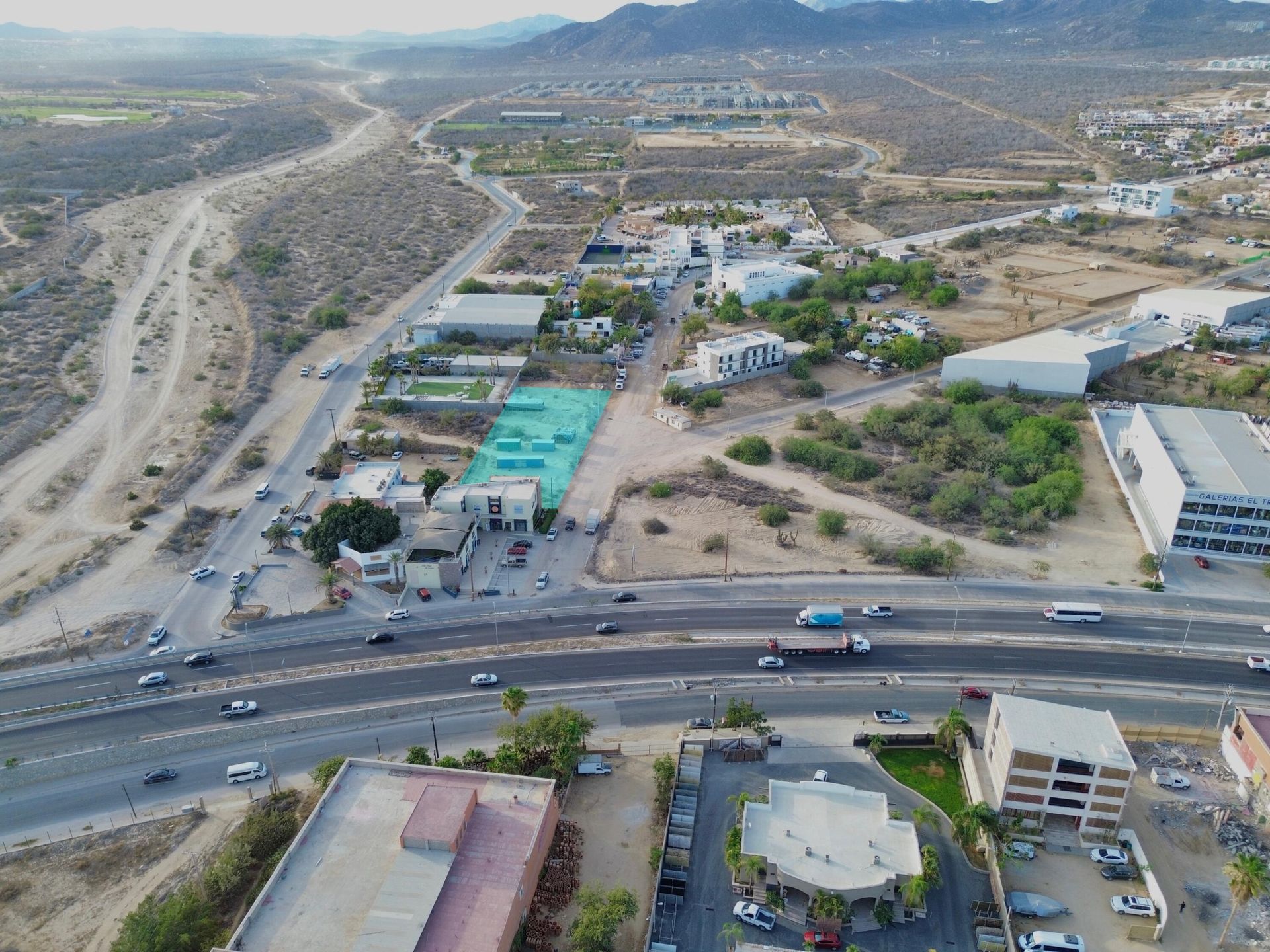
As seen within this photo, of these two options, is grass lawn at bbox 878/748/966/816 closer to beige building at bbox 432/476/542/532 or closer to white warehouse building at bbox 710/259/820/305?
beige building at bbox 432/476/542/532

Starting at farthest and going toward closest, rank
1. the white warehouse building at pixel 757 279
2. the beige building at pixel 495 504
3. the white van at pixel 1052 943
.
→ the white warehouse building at pixel 757 279
the beige building at pixel 495 504
the white van at pixel 1052 943

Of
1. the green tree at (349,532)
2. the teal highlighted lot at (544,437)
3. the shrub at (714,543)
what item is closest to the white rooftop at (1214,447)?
the shrub at (714,543)

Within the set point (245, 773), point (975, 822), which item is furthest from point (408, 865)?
point (975, 822)

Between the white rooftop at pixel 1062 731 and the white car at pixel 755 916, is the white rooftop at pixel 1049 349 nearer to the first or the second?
the white rooftop at pixel 1062 731

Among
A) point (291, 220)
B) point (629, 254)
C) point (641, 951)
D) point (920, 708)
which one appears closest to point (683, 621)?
point (920, 708)

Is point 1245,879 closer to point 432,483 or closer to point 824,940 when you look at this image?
point 824,940

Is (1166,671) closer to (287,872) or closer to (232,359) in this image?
(287,872)
